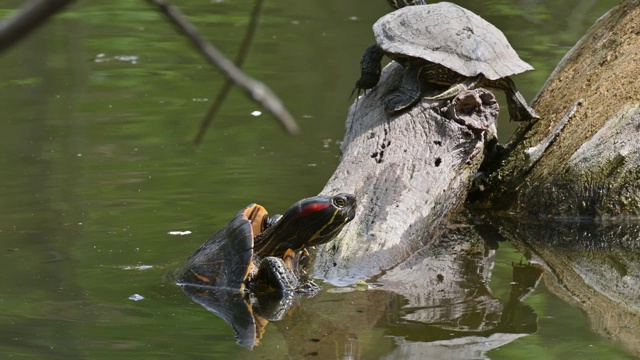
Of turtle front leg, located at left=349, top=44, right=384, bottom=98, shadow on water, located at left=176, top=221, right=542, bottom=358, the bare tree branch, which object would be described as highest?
the bare tree branch

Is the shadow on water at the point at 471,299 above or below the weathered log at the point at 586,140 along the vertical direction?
below

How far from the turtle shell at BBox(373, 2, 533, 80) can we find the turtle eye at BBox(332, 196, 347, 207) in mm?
1187

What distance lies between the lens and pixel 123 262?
4.24m

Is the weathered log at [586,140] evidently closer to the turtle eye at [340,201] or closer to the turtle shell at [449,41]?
the turtle shell at [449,41]

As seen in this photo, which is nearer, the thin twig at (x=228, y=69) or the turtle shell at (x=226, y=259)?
the thin twig at (x=228, y=69)

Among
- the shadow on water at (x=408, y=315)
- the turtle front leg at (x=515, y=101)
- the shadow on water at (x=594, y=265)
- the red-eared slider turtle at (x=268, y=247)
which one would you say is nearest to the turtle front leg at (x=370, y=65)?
the turtle front leg at (x=515, y=101)

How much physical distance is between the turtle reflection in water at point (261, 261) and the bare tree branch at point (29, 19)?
2.99 m

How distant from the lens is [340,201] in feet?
12.5

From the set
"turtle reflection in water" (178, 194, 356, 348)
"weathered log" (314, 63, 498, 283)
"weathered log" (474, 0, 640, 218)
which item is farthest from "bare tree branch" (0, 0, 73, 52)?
"weathered log" (474, 0, 640, 218)

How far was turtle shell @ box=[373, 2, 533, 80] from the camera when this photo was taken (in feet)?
15.5

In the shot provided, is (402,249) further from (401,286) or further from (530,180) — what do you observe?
(530,180)

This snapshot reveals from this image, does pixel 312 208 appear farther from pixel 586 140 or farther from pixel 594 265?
pixel 586 140

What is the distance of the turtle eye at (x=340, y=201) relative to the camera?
12.5ft

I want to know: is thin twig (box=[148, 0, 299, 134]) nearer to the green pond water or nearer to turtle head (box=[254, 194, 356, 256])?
the green pond water
